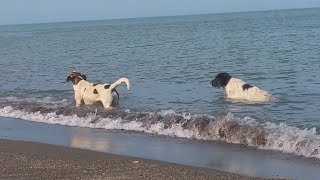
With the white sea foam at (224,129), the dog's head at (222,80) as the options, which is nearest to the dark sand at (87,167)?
the white sea foam at (224,129)

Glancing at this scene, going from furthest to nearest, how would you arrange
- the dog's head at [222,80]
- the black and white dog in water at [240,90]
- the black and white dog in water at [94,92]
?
the dog's head at [222,80] → the black and white dog in water at [94,92] → the black and white dog in water at [240,90]

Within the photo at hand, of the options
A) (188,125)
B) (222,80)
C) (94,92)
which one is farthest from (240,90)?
(94,92)

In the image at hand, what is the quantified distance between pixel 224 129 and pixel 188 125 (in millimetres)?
886

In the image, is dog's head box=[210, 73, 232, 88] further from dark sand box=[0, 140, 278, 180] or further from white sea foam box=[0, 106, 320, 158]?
dark sand box=[0, 140, 278, 180]

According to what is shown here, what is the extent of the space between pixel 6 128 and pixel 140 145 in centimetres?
400

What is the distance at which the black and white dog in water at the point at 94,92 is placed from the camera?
13156mm

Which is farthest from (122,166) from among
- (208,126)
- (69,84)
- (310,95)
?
(69,84)

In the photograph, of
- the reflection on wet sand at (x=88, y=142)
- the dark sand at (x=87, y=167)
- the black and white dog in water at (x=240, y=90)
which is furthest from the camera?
the black and white dog in water at (x=240, y=90)

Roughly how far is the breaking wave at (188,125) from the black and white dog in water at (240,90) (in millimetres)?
1921

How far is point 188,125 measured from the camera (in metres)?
10.6

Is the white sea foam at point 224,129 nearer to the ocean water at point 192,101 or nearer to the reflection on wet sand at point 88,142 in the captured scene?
the ocean water at point 192,101

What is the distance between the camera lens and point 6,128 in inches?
462

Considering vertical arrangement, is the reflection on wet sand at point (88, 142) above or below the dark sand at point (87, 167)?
below

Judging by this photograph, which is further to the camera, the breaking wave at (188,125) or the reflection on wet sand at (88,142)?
the reflection on wet sand at (88,142)
